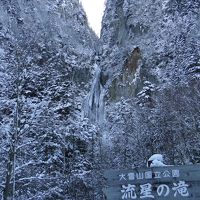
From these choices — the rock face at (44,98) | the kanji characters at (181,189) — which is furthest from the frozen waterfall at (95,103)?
the kanji characters at (181,189)

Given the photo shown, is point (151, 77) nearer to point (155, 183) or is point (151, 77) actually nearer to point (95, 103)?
point (95, 103)

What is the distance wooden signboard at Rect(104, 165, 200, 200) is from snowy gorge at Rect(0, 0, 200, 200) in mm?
6077

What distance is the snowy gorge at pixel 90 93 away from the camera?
12.9m

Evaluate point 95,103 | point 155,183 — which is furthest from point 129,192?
point 95,103

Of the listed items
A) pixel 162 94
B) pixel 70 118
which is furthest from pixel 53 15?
pixel 162 94

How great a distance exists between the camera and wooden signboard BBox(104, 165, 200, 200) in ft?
18.0

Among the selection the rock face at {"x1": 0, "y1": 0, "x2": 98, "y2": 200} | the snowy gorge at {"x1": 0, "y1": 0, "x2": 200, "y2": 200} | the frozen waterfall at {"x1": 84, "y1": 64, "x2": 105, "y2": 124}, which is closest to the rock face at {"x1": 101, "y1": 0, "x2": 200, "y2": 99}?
the snowy gorge at {"x1": 0, "y1": 0, "x2": 200, "y2": 200}

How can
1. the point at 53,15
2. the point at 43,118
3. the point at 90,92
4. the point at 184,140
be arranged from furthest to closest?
the point at 53,15
the point at 90,92
the point at 184,140
the point at 43,118

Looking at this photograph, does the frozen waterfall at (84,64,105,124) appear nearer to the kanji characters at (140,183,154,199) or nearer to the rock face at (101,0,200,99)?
the rock face at (101,0,200,99)

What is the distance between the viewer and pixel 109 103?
1396 inches

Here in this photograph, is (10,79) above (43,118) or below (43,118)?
above

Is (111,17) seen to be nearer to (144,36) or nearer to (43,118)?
(144,36)

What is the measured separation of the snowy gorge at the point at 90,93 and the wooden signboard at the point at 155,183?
6.08m

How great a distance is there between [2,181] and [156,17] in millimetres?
28550
